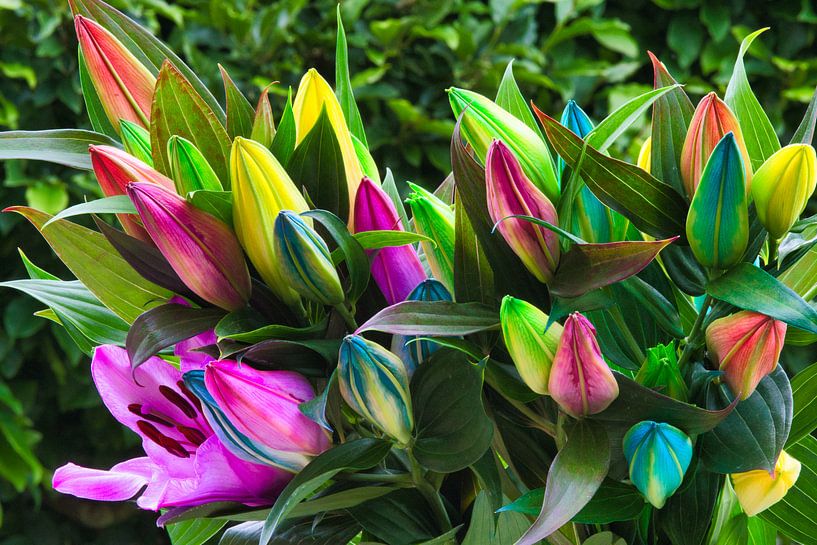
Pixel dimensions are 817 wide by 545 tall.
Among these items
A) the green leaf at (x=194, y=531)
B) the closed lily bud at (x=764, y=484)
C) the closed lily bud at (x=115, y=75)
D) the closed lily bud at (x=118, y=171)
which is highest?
the closed lily bud at (x=115, y=75)

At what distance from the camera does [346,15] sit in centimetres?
164

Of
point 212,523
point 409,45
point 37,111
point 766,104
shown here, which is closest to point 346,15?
point 409,45

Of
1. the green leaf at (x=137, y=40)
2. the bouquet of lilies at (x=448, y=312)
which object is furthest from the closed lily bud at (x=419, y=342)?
the green leaf at (x=137, y=40)

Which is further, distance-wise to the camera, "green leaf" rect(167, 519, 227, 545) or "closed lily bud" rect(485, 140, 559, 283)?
"green leaf" rect(167, 519, 227, 545)

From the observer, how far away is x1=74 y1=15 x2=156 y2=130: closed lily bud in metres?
0.34

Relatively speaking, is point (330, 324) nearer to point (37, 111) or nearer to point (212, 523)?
point (212, 523)

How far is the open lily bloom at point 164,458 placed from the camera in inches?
13.0

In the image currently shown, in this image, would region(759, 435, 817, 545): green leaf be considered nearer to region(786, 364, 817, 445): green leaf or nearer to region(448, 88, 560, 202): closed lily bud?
region(786, 364, 817, 445): green leaf

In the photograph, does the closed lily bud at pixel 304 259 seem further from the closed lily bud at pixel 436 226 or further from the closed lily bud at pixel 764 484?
the closed lily bud at pixel 764 484

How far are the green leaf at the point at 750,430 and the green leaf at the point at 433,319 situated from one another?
0.08m

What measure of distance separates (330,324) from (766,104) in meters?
1.67

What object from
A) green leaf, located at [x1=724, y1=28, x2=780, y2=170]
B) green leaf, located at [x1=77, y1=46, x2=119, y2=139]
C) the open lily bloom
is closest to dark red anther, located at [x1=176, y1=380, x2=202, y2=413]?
the open lily bloom

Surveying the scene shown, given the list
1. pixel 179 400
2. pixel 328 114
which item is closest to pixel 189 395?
pixel 179 400

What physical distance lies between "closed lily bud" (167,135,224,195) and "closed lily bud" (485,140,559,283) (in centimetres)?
9
